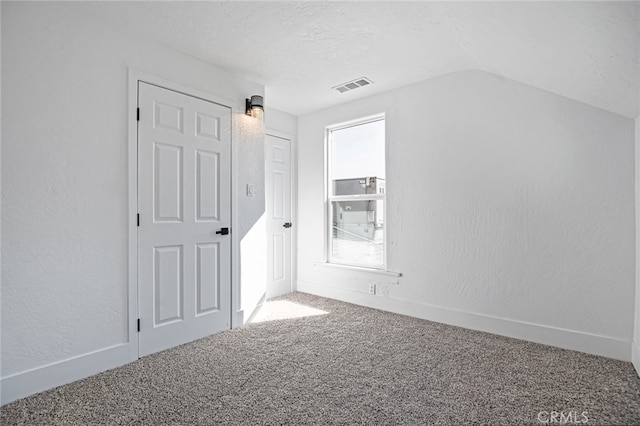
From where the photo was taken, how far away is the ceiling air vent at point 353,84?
3296 mm

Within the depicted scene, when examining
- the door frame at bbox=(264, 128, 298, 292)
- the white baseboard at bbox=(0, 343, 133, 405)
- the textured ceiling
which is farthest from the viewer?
the door frame at bbox=(264, 128, 298, 292)

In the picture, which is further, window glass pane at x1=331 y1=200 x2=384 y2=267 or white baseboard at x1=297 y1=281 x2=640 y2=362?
window glass pane at x1=331 y1=200 x2=384 y2=267

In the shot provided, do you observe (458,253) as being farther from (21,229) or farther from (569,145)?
(21,229)

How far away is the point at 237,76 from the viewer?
10.3ft

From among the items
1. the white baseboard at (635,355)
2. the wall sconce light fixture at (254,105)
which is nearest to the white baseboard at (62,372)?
the wall sconce light fixture at (254,105)

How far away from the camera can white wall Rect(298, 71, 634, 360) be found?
2.42m

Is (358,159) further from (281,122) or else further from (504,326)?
(504,326)

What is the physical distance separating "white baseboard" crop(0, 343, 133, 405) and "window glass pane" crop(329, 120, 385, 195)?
9.12ft

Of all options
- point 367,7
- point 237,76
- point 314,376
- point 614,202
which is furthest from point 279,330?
point 614,202

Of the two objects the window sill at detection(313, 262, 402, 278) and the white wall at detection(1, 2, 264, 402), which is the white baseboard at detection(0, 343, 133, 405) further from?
the window sill at detection(313, 262, 402, 278)

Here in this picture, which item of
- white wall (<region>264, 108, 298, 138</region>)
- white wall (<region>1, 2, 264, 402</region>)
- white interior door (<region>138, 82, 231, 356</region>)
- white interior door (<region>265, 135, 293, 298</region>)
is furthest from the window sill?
white wall (<region>1, 2, 264, 402</region>)

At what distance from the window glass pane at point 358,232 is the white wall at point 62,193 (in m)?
2.46

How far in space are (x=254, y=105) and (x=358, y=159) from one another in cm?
144

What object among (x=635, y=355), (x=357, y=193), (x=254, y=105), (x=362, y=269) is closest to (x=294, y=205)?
(x=357, y=193)
